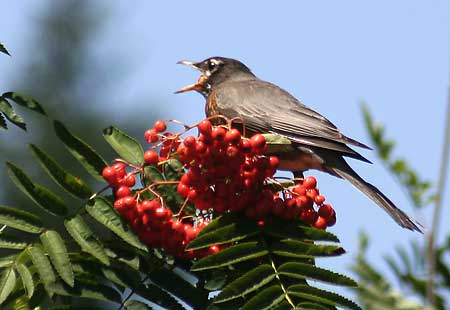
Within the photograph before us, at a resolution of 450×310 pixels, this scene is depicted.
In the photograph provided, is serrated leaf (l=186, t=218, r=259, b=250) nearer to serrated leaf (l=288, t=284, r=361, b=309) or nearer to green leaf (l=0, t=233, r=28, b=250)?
serrated leaf (l=288, t=284, r=361, b=309)

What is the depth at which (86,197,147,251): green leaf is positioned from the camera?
2.84m

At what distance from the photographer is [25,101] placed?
2764mm

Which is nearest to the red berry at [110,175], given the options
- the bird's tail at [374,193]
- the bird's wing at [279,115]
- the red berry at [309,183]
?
the red berry at [309,183]

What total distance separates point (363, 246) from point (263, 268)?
1.75 m

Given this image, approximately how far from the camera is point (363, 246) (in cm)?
106

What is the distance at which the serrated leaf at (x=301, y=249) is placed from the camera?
2.81m

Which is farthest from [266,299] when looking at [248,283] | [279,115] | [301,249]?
[279,115]

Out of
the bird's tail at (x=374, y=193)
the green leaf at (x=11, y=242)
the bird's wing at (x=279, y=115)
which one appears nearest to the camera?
the green leaf at (x=11, y=242)

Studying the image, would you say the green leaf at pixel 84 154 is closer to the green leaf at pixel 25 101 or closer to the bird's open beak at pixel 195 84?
the green leaf at pixel 25 101

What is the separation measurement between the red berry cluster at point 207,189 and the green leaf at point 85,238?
152mm

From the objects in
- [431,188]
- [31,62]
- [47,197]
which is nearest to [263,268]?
[47,197]

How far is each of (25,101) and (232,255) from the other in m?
0.77

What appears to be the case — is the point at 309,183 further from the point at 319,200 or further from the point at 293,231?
the point at 293,231

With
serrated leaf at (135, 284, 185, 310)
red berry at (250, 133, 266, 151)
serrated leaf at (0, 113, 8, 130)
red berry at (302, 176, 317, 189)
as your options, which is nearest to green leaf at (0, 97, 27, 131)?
serrated leaf at (0, 113, 8, 130)
